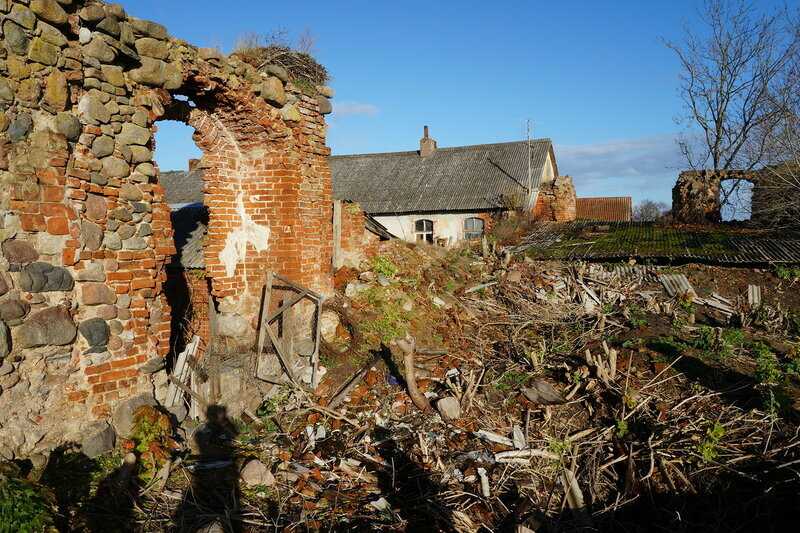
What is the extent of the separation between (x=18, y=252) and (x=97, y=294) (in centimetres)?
78

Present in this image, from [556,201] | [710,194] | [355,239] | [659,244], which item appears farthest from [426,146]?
[355,239]

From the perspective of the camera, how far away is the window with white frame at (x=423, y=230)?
2473cm

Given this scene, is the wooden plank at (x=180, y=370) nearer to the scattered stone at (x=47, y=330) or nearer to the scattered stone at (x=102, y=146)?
the scattered stone at (x=47, y=330)

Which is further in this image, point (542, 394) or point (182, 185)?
point (182, 185)

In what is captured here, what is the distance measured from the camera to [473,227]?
78.1ft

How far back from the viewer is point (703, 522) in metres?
4.97

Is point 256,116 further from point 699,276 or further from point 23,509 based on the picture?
point 699,276

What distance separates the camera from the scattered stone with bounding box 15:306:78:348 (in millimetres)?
4367

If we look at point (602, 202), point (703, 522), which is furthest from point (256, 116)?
point (602, 202)

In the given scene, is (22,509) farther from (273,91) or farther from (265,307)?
(273,91)

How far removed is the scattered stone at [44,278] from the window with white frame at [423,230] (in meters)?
20.5

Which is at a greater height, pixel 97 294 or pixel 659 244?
pixel 659 244

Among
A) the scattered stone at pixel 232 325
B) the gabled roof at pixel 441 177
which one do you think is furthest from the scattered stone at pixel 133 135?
the gabled roof at pixel 441 177

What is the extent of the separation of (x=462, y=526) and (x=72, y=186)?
4656mm
